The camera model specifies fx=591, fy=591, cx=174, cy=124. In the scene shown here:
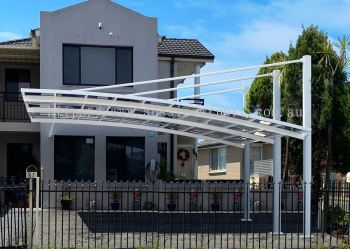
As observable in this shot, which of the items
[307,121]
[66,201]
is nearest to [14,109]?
[66,201]

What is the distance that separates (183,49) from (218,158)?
1796 cm

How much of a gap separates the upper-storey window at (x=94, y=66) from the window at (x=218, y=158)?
1987 cm

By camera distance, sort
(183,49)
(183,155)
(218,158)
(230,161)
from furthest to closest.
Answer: (218,158), (230,161), (183,155), (183,49)

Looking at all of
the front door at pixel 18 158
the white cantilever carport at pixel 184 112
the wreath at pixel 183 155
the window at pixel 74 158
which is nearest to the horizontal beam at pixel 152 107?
the white cantilever carport at pixel 184 112

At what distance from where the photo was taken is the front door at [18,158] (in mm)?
23688

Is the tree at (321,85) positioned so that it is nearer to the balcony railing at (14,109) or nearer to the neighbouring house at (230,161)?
the balcony railing at (14,109)

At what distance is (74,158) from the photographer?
20797 mm

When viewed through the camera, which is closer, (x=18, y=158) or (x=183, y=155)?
(x=18, y=158)

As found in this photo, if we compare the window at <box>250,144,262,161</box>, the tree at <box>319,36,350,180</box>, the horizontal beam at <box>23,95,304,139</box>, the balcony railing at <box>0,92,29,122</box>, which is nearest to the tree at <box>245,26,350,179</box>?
the tree at <box>319,36,350,180</box>

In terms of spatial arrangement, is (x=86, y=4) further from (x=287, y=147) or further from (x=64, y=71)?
(x=287, y=147)

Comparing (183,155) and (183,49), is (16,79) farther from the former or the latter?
(183,155)

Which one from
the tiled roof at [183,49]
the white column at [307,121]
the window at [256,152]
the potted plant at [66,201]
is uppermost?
the tiled roof at [183,49]

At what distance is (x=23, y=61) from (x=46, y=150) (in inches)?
172

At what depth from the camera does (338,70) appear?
17188 millimetres
